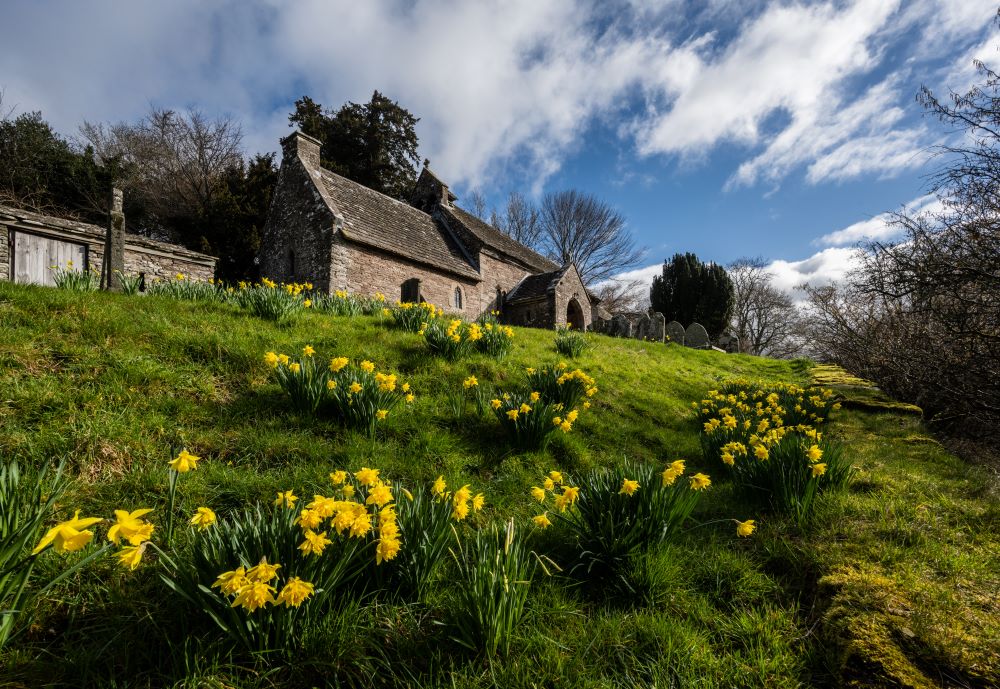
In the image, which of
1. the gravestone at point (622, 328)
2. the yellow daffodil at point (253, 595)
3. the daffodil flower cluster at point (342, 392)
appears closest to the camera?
the yellow daffodil at point (253, 595)

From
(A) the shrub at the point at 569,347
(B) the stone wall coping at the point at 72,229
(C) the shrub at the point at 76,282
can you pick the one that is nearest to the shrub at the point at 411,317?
(A) the shrub at the point at 569,347

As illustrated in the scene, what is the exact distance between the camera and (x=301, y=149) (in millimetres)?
15195

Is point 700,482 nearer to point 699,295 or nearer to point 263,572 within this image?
point 263,572

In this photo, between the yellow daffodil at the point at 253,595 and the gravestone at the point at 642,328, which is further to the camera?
the gravestone at the point at 642,328

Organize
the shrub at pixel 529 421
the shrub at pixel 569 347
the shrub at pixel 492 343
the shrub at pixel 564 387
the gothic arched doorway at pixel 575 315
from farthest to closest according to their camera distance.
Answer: the gothic arched doorway at pixel 575 315
the shrub at pixel 569 347
the shrub at pixel 492 343
the shrub at pixel 564 387
the shrub at pixel 529 421

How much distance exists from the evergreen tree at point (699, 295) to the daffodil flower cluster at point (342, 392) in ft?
86.6

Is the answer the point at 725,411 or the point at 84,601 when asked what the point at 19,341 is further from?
the point at 725,411

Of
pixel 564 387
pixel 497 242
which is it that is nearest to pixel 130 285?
pixel 564 387

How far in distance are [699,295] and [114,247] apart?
93.4ft

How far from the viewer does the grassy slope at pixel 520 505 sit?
1.61 m

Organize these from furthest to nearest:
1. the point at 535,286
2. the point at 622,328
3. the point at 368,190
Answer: the point at 535,286 < the point at 368,190 < the point at 622,328

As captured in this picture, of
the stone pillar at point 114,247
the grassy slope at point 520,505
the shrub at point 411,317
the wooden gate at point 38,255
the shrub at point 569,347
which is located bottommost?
the grassy slope at point 520,505

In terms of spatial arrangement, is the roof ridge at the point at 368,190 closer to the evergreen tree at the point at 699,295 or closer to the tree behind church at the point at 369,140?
the tree behind church at the point at 369,140

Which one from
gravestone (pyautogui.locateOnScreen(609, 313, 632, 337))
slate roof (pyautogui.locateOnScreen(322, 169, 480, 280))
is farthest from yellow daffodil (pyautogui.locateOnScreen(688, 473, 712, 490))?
gravestone (pyautogui.locateOnScreen(609, 313, 632, 337))
